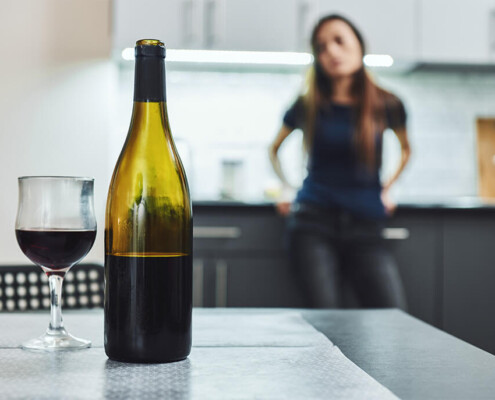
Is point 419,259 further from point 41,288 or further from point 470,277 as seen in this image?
point 41,288

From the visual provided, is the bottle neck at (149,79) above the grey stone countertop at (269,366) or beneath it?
above

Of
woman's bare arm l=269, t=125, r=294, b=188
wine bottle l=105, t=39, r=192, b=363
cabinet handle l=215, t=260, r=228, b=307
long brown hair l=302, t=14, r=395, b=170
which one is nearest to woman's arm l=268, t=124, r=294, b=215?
woman's bare arm l=269, t=125, r=294, b=188

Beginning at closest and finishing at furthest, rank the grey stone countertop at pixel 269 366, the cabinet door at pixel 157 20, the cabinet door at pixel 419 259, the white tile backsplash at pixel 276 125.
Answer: the grey stone countertop at pixel 269 366, the cabinet door at pixel 419 259, the cabinet door at pixel 157 20, the white tile backsplash at pixel 276 125

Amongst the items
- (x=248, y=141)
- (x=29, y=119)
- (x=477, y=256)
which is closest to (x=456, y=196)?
(x=477, y=256)

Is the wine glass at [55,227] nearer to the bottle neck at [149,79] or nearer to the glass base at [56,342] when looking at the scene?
the glass base at [56,342]

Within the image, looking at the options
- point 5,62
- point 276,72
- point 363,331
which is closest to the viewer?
point 363,331

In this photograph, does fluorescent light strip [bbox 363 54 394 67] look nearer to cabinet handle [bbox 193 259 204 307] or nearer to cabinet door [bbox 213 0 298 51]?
cabinet door [bbox 213 0 298 51]

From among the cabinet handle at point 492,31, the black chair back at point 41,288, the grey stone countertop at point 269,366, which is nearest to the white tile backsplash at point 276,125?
the cabinet handle at point 492,31

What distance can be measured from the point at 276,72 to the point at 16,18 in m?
1.27

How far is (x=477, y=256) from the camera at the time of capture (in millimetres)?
2922

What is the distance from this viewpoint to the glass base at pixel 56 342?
29.7 inches

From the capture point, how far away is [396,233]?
2.85 m

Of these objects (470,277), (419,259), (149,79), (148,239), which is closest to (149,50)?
(149,79)

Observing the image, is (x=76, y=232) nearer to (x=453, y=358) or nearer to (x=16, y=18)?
(x=453, y=358)
